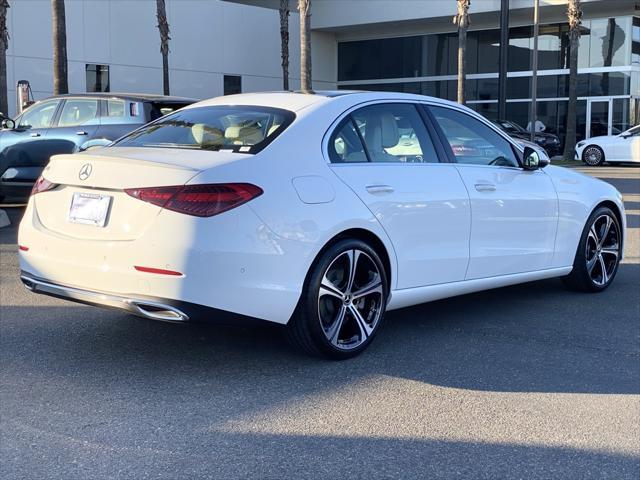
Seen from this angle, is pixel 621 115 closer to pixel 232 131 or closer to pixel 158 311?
pixel 232 131

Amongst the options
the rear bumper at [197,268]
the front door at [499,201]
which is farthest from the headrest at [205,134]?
the front door at [499,201]

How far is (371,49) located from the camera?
4038cm

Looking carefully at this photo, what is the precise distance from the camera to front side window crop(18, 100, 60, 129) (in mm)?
11328

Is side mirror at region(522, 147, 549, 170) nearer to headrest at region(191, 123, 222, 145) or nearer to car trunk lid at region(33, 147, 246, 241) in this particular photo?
headrest at region(191, 123, 222, 145)

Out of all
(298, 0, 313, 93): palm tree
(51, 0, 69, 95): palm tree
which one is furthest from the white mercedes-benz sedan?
(298, 0, 313, 93): palm tree

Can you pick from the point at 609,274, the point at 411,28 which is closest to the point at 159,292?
the point at 609,274

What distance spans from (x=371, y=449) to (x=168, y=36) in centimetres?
3054

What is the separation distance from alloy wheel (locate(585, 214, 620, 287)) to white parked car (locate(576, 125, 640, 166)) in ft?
64.8

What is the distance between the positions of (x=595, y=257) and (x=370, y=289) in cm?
304

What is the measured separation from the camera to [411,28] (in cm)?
3822

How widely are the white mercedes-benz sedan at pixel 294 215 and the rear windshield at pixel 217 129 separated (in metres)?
0.02

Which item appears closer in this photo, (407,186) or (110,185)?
(110,185)

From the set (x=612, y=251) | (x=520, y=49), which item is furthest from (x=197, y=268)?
(x=520, y=49)

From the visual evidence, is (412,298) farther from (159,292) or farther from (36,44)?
(36,44)
